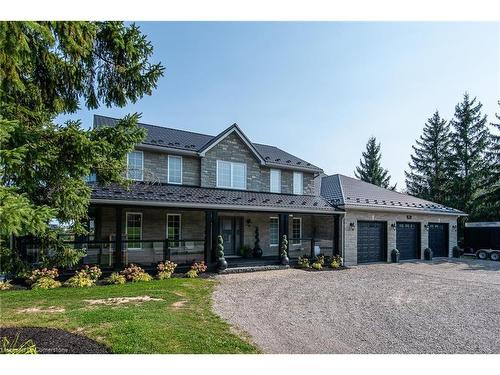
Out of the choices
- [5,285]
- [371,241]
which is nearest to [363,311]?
[5,285]

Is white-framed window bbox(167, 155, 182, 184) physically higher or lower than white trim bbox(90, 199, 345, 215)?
higher

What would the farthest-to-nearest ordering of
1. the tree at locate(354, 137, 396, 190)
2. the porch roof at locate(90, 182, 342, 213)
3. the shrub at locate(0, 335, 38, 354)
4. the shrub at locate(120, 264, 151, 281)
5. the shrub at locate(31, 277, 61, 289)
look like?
the tree at locate(354, 137, 396, 190) < the porch roof at locate(90, 182, 342, 213) < the shrub at locate(120, 264, 151, 281) < the shrub at locate(31, 277, 61, 289) < the shrub at locate(0, 335, 38, 354)

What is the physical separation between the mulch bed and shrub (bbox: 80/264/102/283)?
16.4ft

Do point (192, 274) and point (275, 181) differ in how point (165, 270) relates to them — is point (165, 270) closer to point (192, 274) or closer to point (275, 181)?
point (192, 274)

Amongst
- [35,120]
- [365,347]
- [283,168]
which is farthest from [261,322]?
[283,168]

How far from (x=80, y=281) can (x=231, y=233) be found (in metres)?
7.80

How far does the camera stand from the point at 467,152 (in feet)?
100

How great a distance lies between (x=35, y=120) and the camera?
578 centimetres

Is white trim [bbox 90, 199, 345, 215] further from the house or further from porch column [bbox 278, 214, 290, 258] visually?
porch column [bbox 278, 214, 290, 258]

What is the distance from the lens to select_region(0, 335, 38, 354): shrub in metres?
4.32

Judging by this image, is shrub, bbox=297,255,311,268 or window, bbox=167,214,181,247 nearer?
window, bbox=167,214,181,247

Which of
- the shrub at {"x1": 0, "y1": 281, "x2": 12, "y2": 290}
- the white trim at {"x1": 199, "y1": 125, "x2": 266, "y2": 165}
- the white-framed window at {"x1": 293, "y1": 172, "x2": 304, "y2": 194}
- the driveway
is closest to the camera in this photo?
the driveway

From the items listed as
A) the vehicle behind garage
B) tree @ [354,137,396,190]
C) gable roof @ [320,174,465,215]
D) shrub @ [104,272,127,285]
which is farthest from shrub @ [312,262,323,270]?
tree @ [354,137,396,190]
